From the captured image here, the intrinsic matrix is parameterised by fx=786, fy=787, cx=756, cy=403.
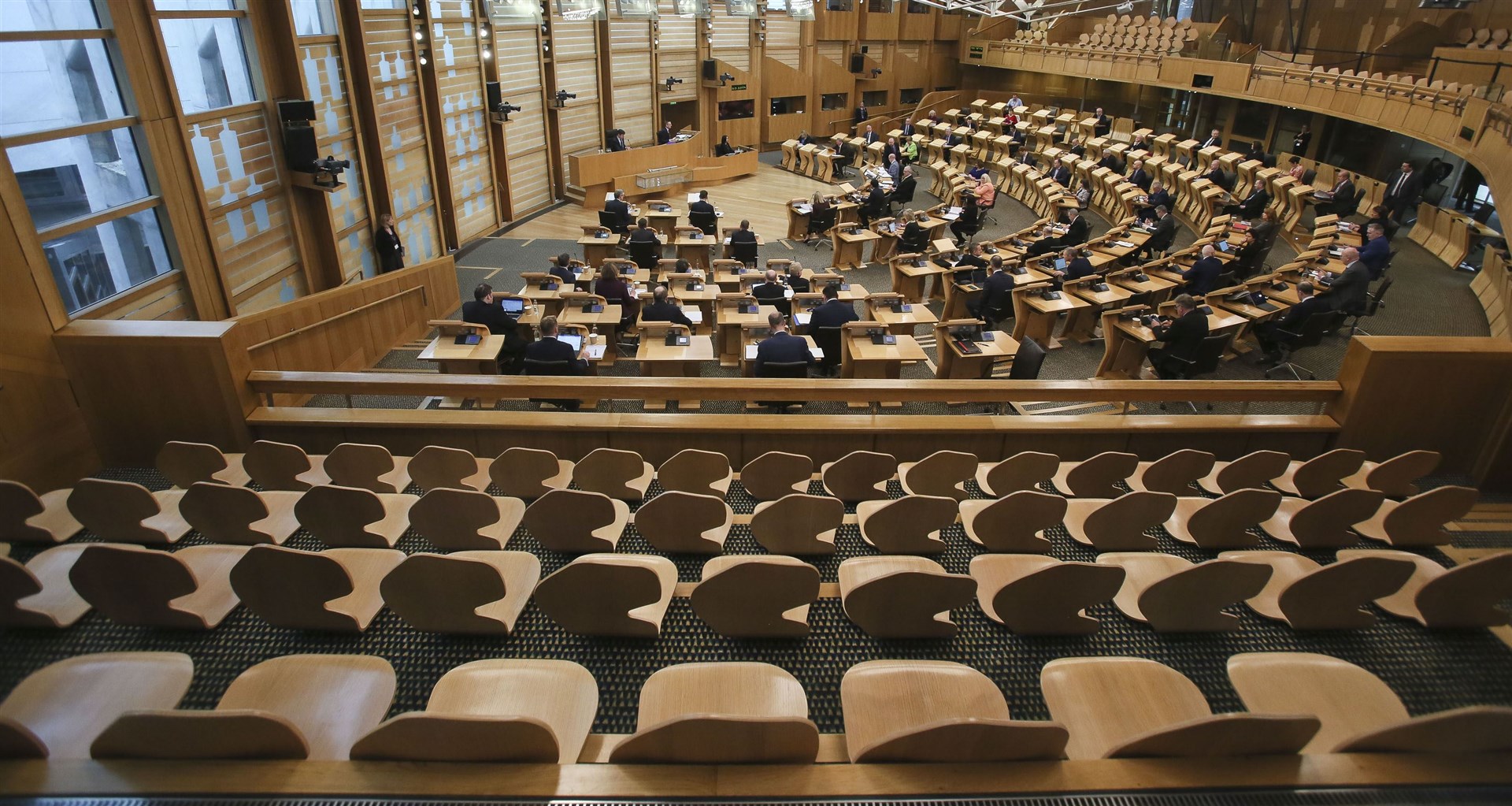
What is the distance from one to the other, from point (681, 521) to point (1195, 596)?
2137mm

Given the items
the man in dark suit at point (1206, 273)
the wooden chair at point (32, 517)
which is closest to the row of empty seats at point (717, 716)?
the wooden chair at point (32, 517)

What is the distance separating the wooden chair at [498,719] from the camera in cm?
204

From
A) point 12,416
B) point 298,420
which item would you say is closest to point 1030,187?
point 298,420

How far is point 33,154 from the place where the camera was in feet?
19.1

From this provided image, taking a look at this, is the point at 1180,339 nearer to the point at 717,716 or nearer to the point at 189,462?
the point at 717,716

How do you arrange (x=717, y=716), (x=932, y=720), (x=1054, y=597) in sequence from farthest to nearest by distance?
(x=1054, y=597) → (x=932, y=720) → (x=717, y=716)

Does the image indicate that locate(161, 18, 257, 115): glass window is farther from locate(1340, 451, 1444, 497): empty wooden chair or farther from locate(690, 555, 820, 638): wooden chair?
locate(1340, 451, 1444, 497): empty wooden chair

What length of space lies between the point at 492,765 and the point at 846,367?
20.6ft

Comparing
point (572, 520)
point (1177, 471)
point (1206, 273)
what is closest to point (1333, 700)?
point (1177, 471)

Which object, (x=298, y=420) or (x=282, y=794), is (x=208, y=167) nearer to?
(x=298, y=420)

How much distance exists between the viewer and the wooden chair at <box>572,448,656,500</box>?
416cm

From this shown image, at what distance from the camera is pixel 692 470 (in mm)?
4098

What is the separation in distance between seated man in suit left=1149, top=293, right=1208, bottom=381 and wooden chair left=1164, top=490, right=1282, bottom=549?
4012 mm

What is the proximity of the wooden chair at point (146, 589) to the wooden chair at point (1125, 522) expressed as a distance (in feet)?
12.5
